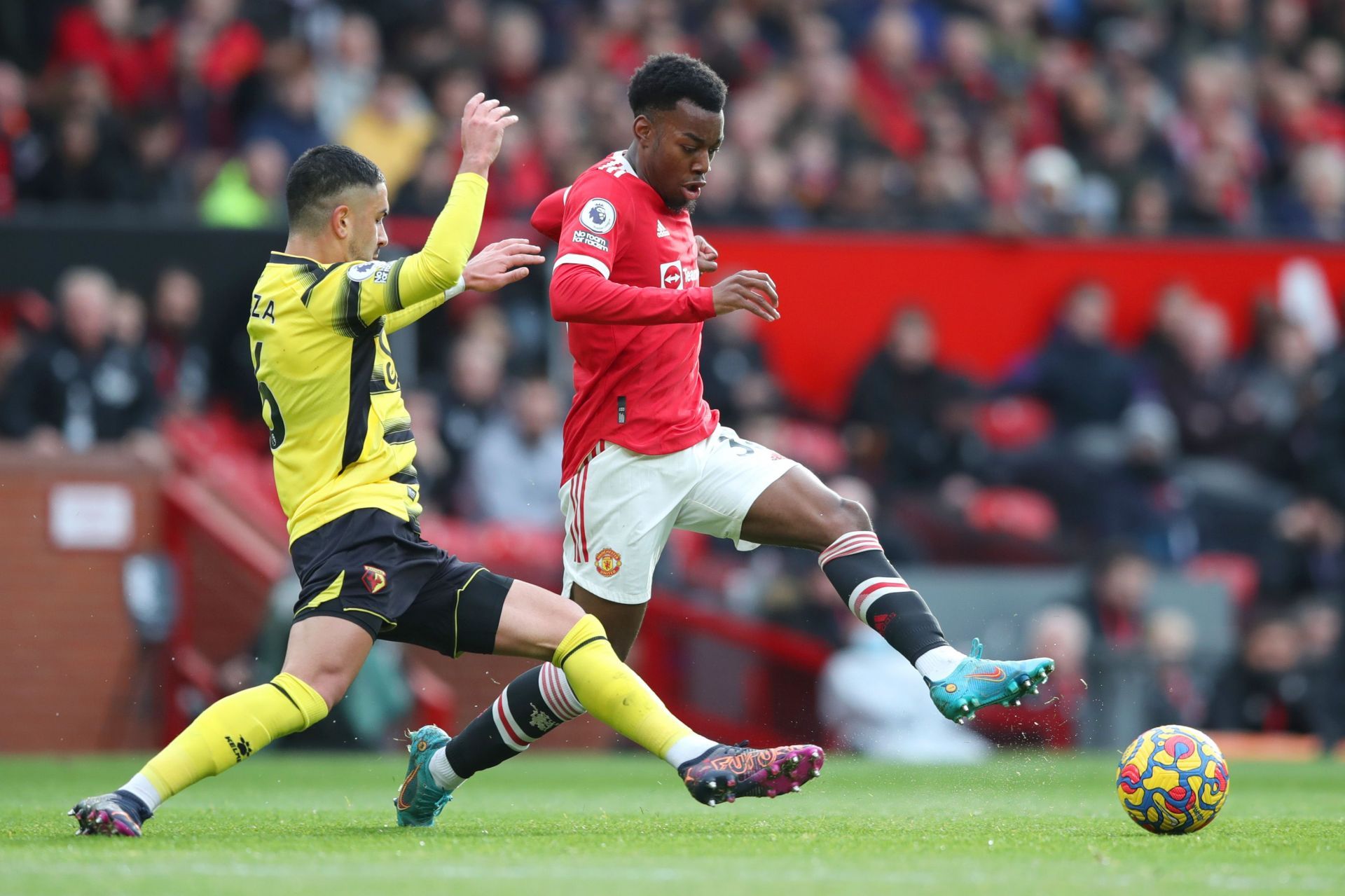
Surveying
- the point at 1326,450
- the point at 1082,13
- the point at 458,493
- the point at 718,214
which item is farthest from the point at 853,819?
the point at 1082,13

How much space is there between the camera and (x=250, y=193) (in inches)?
526

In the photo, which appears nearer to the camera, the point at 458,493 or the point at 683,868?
the point at 683,868

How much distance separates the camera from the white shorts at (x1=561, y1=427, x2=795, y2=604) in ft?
21.6

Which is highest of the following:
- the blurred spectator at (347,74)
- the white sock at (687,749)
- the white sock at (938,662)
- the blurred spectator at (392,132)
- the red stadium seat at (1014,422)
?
the blurred spectator at (347,74)

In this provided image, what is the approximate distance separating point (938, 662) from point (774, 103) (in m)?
10.2

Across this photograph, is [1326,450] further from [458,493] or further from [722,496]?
[722,496]

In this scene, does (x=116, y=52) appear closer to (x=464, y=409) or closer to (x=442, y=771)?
(x=464, y=409)

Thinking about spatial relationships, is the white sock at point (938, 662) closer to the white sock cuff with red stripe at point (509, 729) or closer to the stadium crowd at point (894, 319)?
the white sock cuff with red stripe at point (509, 729)

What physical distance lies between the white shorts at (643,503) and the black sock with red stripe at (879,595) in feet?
1.15

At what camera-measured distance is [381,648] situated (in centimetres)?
1148

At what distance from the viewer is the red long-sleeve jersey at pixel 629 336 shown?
6.51 metres

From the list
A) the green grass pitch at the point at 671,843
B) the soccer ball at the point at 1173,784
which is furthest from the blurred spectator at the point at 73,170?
the soccer ball at the point at 1173,784

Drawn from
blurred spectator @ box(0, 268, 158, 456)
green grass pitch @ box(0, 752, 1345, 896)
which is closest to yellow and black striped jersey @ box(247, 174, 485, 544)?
green grass pitch @ box(0, 752, 1345, 896)

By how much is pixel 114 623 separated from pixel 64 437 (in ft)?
4.11
